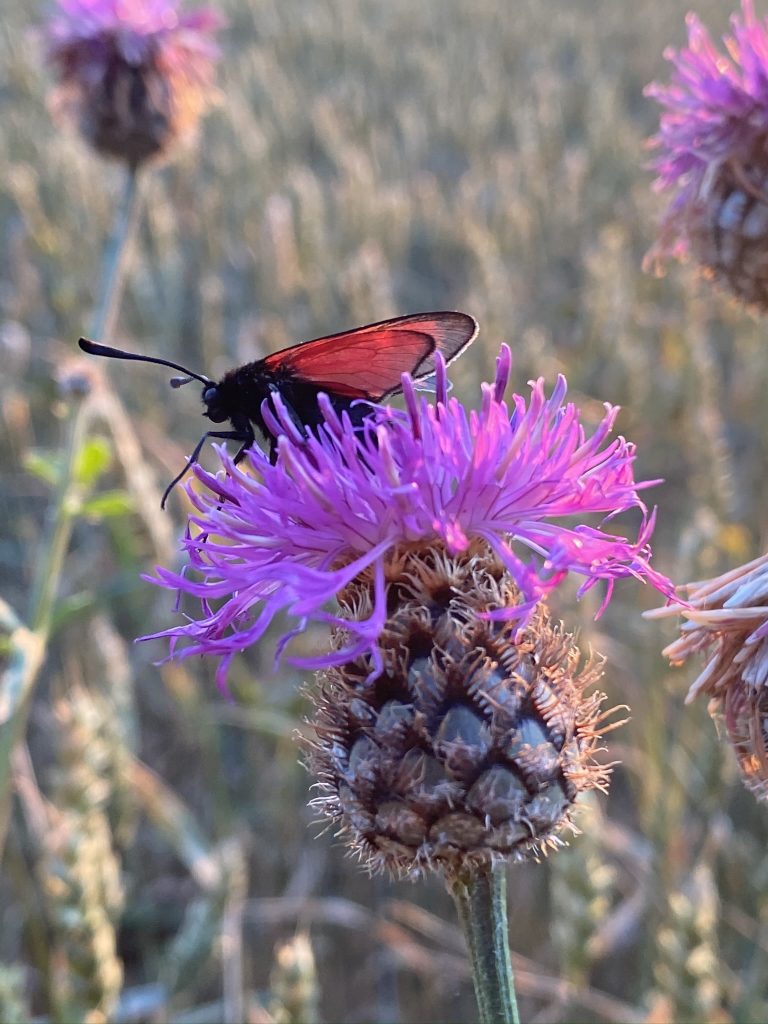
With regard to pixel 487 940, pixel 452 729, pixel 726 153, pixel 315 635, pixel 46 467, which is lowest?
pixel 315 635

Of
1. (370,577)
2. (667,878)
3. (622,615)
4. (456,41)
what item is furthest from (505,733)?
(456,41)

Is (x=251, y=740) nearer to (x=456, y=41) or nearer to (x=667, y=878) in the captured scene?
(x=667, y=878)

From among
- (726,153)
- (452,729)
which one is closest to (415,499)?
(452,729)

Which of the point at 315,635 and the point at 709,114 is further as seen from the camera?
the point at 315,635

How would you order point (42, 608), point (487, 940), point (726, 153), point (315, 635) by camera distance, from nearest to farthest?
point (487, 940), point (726, 153), point (42, 608), point (315, 635)

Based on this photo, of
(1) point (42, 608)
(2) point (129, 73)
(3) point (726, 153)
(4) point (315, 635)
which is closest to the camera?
(3) point (726, 153)

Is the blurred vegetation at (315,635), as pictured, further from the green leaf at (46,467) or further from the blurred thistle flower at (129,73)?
the blurred thistle flower at (129,73)

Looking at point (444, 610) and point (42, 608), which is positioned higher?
point (444, 610)

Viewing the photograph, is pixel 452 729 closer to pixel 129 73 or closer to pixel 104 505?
pixel 104 505
